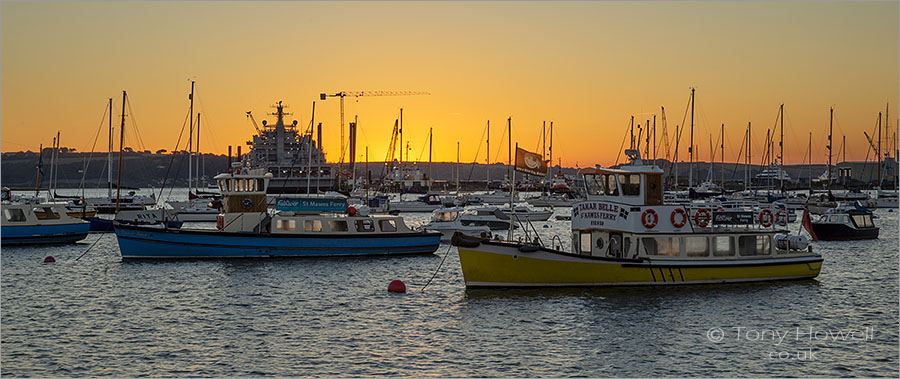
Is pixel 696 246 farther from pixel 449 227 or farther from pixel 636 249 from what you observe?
pixel 449 227

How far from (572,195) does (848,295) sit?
126156 mm

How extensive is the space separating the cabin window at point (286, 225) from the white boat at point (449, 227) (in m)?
11.8

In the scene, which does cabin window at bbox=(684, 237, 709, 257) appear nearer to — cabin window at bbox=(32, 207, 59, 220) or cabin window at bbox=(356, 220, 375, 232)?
cabin window at bbox=(356, 220, 375, 232)

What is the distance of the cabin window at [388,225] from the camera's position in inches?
2048

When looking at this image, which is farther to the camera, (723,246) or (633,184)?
(723,246)

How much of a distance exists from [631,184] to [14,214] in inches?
1821

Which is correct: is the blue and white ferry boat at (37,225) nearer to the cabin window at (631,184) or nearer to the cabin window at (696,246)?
the cabin window at (631,184)

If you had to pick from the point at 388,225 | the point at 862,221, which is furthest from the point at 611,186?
the point at 862,221

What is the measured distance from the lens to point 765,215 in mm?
36375

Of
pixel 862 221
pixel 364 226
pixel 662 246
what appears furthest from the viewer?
pixel 862 221

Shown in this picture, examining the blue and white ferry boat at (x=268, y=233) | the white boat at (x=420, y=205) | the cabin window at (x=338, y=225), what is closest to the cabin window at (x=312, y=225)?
the blue and white ferry boat at (x=268, y=233)

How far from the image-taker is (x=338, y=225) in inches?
1997

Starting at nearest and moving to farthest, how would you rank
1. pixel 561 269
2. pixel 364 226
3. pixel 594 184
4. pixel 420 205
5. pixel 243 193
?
pixel 561 269
pixel 594 184
pixel 243 193
pixel 364 226
pixel 420 205

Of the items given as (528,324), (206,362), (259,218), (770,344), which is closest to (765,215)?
(770,344)
